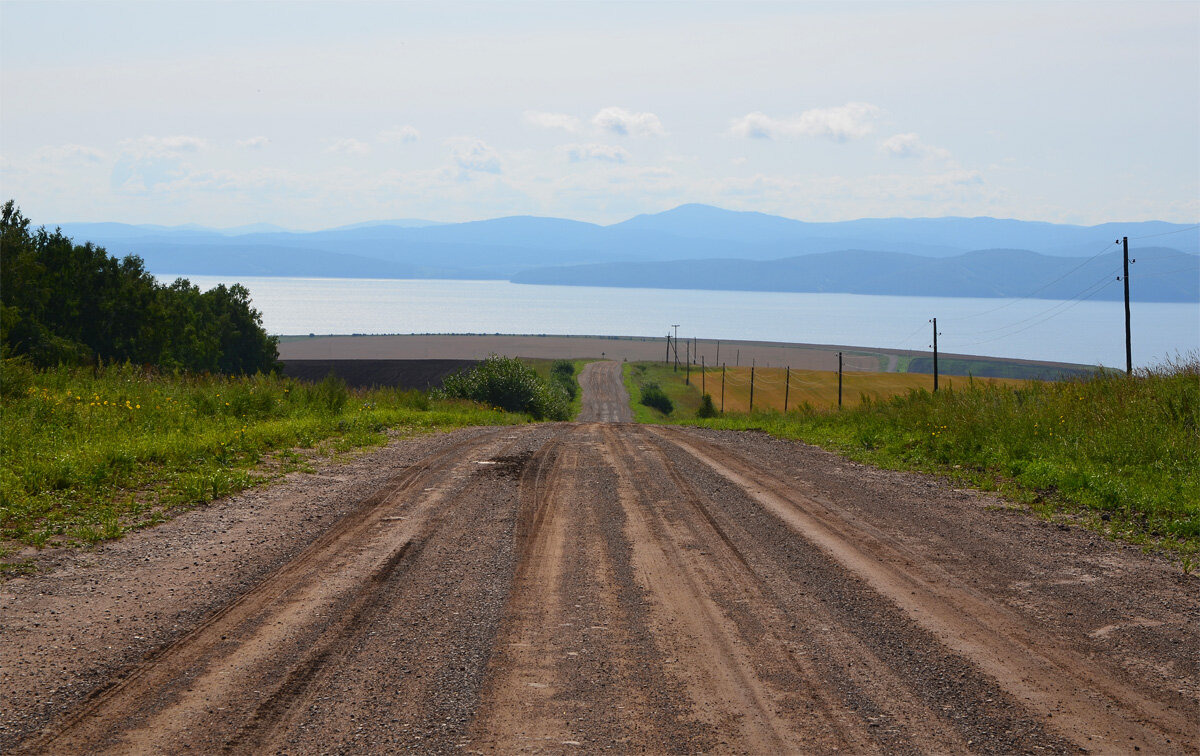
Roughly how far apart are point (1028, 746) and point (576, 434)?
657 inches

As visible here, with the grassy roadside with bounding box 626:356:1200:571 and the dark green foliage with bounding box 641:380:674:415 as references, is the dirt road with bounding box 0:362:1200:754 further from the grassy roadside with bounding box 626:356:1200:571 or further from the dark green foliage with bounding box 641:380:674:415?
the dark green foliage with bounding box 641:380:674:415

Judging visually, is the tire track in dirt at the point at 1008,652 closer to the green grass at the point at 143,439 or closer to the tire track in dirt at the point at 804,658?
the tire track in dirt at the point at 804,658

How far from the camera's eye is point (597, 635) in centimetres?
618

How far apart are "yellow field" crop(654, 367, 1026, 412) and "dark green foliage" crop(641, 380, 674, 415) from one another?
2.72 metres

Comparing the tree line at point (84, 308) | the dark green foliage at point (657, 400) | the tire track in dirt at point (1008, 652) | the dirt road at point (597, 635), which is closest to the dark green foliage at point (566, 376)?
the dark green foliage at point (657, 400)

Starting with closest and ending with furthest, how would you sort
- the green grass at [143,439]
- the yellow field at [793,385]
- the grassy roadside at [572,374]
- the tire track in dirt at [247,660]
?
the tire track in dirt at [247,660]
the green grass at [143,439]
the grassy roadside at [572,374]
the yellow field at [793,385]

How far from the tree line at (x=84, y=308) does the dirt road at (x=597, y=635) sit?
23309mm

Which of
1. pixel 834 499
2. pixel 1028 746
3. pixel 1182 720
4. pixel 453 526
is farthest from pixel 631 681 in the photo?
pixel 834 499

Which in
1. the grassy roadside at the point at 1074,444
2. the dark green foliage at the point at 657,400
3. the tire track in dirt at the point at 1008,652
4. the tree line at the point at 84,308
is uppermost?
the tree line at the point at 84,308

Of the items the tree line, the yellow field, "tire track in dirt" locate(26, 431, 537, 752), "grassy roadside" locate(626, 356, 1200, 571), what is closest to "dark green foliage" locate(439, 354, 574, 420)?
the tree line

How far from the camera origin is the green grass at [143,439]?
31.4 feet

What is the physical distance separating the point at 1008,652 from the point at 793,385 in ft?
342

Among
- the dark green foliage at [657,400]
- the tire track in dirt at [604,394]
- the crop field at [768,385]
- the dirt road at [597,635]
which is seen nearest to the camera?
the dirt road at [597,635]

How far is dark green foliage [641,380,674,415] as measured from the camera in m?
87.8
